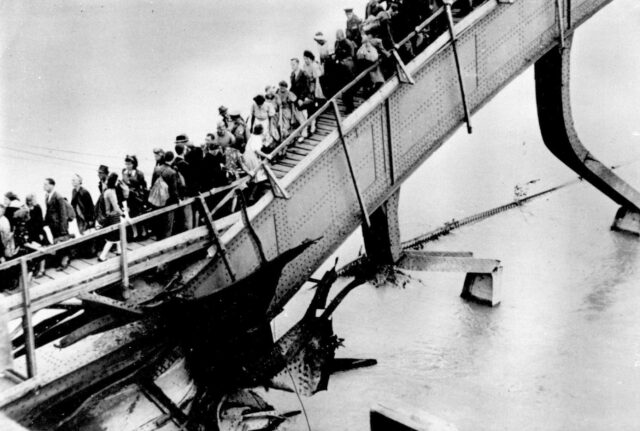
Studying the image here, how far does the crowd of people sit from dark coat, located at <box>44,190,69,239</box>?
0.6 inches

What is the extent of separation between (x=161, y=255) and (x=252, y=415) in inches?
118

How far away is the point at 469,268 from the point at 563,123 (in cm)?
410

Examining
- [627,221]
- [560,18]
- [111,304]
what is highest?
[560,18]

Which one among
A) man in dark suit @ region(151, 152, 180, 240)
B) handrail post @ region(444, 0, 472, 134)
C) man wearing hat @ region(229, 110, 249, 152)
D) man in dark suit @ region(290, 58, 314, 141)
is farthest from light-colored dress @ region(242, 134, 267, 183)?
handrail post @ region(444, 0, 472, 134)

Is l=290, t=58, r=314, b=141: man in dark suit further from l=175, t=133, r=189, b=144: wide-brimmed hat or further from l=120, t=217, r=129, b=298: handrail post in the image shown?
l=120, t=217, r=129, b=298: handrail post

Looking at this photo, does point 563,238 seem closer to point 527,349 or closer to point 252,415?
point 527,349

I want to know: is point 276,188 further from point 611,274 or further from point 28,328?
point 611,274

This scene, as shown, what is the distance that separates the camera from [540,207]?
2162 cm

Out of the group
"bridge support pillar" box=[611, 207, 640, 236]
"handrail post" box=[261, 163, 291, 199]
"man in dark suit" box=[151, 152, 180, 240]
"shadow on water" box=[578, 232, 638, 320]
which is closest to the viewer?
"handrail post" box=[261, 163, 291, 199]

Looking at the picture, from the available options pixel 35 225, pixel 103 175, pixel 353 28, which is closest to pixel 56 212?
pixel 35 225

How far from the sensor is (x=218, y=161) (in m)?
11.5

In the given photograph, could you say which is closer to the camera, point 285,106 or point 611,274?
point 285,106

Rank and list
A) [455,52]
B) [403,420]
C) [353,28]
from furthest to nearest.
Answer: [353,28]
[455,52]
[403,420]

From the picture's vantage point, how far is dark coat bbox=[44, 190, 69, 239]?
424 inches
